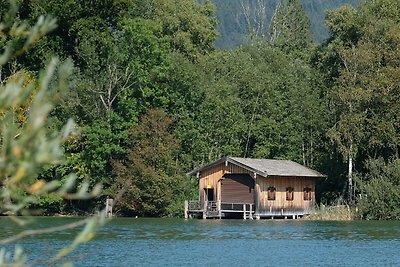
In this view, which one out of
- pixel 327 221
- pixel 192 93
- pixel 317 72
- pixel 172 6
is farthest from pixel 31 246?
pixel 172 6

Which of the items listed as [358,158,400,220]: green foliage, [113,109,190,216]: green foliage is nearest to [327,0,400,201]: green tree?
Answer: [358,158,400,220]: green foliage

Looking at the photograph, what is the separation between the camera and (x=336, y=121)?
5788 cm

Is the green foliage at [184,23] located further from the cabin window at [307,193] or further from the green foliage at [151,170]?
the cabin window at [307,193]

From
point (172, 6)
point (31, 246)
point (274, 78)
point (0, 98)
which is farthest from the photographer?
point (172, 6)

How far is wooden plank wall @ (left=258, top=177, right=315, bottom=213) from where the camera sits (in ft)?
179

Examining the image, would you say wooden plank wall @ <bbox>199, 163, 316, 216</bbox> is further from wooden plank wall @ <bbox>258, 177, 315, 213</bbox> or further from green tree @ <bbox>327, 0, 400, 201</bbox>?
green tree @ <bbox>327, 0, 400, 201</bbox>

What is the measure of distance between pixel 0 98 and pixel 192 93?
54397 mm

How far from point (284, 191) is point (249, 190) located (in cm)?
235

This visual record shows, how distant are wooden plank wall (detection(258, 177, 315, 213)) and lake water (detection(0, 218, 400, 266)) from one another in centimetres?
708

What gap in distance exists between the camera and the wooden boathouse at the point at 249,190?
178ft

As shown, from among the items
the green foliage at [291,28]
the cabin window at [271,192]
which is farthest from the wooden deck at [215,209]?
the green foliage at [291,28]

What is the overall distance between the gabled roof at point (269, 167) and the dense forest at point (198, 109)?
2.23 m

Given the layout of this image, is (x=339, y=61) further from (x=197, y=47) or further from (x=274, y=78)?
(x=197, y=47)

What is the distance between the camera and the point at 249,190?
181 feet
